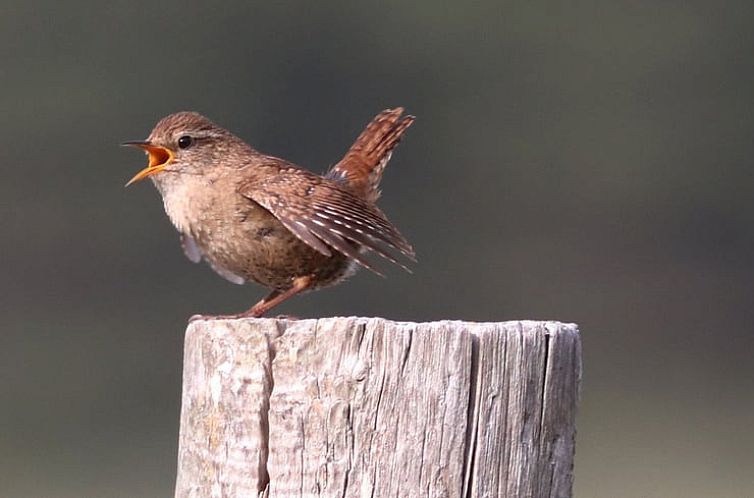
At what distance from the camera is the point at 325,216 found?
5969mm

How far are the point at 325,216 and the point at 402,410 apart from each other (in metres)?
1.98

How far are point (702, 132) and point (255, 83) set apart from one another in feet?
22.4

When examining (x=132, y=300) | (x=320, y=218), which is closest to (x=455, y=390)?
(x=320, y=218)

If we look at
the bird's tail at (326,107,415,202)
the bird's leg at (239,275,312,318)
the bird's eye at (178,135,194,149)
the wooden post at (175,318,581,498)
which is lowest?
the wooden post at (175,318,581,498)

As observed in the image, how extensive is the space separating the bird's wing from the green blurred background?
9851 mm

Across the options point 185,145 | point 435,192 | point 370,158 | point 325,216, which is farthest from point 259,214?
point 435,192

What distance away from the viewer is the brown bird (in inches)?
233

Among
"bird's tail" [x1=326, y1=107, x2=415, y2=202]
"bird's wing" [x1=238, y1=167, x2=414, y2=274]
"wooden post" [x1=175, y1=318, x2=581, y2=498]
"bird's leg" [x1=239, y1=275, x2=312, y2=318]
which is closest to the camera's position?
"wooden post" [x1=175, y1=318, x2=581, y2=498]

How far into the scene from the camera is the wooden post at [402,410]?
4039 millimetres

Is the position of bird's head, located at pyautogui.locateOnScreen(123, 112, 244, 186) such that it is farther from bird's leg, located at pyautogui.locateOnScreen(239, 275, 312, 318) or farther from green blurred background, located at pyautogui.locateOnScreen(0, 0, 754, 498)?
green blurred background, located at pyautogui.locateOnScreen(0, 0, 754, 498)

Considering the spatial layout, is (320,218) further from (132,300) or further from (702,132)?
(702,132)

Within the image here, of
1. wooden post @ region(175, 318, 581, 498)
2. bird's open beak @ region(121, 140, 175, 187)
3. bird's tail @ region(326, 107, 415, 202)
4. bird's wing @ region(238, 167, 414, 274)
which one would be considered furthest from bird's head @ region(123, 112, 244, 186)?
wooden post @ region(175, 318, 581, 498)

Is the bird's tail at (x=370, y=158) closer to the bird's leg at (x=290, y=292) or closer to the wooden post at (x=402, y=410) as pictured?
the bird's leg at (x=290, y=292)

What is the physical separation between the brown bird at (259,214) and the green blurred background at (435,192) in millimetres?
9534
